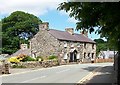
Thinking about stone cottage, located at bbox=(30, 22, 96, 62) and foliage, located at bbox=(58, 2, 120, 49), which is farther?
stone cottage, located at bbox=(30, 22, 96, 62)

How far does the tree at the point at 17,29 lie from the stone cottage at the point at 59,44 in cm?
1890

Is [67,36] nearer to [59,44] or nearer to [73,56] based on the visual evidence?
[73,56]

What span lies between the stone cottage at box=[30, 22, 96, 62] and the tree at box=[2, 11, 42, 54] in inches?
744

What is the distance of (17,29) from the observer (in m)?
87.8

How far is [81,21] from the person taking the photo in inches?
469

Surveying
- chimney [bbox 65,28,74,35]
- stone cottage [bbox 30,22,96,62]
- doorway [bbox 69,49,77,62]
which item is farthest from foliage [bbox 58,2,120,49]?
chimney [bbox 65,28,74,35]

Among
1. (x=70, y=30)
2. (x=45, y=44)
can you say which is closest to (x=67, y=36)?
(x=70, y=30)

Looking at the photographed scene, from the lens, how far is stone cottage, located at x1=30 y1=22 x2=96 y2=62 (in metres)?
60.7

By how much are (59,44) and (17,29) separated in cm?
2984

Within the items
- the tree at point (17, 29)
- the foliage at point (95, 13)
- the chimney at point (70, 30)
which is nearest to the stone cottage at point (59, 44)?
the chimney at point (70, 30)

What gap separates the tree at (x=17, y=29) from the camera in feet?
275

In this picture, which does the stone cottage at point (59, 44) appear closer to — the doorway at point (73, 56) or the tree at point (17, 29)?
the doorway at point (73, 56)

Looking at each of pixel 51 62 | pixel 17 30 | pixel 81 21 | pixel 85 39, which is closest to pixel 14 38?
pixel 17 30

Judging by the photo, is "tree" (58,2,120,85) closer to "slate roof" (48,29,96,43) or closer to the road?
the road
